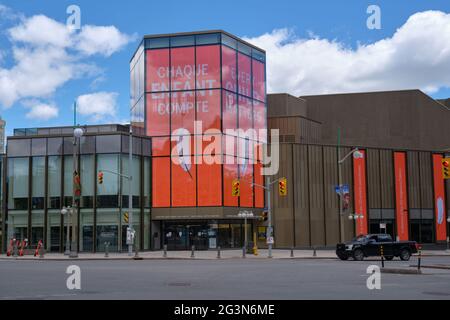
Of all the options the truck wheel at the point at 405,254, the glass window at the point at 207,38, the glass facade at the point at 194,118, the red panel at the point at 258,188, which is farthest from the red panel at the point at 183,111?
the truck wheel at the point at 405,254

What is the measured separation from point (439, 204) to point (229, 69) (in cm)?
2909

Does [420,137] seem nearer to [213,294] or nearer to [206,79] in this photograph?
[206,79]

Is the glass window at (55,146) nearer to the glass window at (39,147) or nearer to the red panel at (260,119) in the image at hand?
the glass window at (39,147)

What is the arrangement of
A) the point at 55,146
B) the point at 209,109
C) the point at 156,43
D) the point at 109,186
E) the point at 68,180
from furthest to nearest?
1. the point at 156,43
2. the point at 209,109
3. the point at 55,146
4. the point at 68,180
5. the point at 109,186

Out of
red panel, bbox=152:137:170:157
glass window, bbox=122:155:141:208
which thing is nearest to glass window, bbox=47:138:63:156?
glass window, bbox=122:155:141:208

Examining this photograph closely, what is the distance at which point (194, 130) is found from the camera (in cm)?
5731

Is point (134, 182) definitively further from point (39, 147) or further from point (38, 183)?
point (39, 147)

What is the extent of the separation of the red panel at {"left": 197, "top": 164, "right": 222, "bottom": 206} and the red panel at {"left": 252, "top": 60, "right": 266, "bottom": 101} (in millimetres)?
9420

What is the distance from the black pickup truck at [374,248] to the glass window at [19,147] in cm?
3119

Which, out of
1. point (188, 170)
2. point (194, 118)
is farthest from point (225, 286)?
point (194, 118)

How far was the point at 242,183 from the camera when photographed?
2315 inches

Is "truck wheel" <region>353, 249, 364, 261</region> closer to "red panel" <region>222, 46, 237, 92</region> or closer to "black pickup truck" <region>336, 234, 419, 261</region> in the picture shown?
"black pickup truck" <region>336, 234, 419, 261</region>

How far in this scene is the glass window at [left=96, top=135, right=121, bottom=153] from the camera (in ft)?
181
